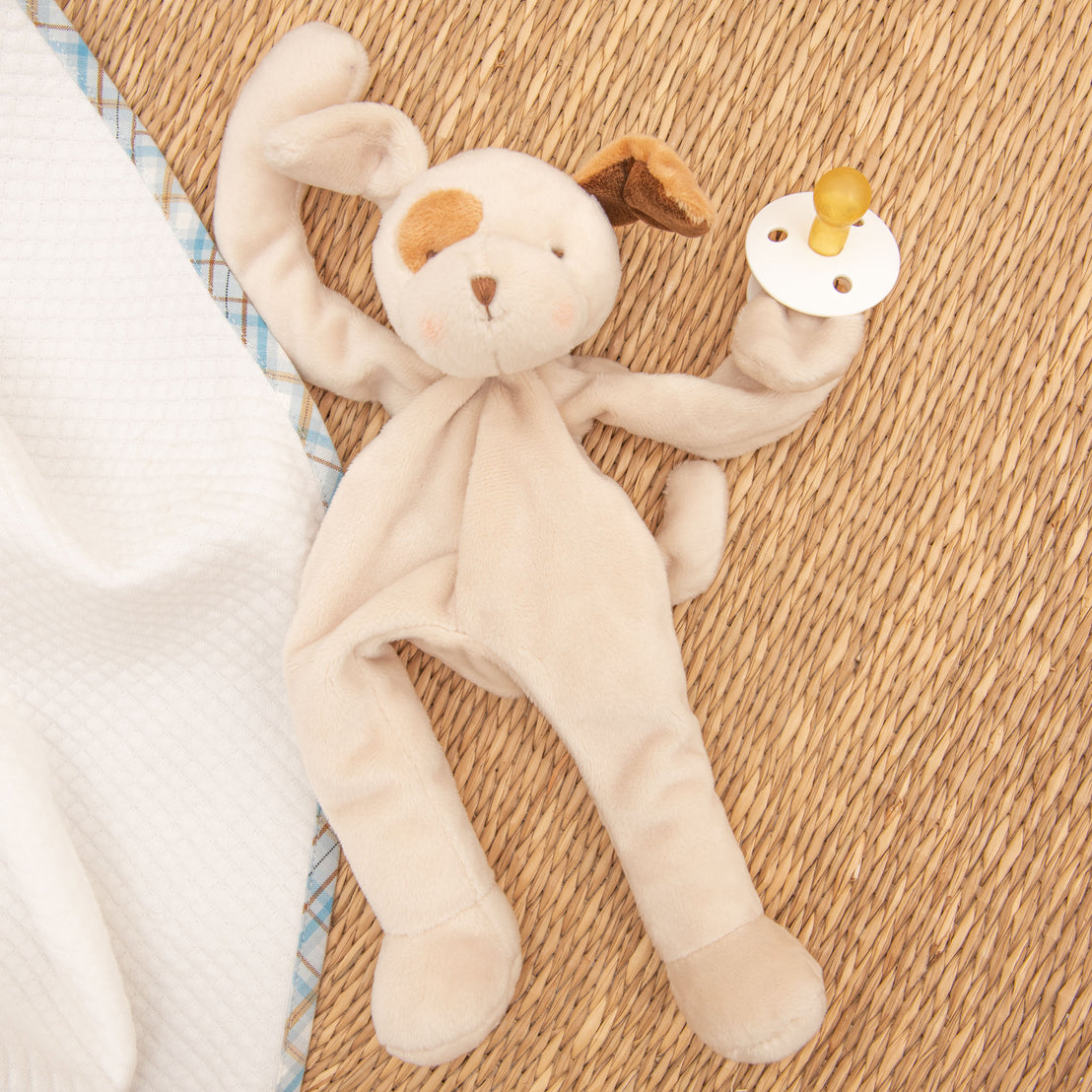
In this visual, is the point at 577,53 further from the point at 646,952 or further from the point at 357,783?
the point at 646,952

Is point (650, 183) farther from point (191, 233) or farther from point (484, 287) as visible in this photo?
point (191, 233)

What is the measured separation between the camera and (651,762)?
26.9 inches

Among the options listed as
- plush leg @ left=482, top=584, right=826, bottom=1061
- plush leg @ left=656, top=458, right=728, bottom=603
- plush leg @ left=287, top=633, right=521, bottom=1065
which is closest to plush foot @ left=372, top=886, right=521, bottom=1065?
plush leg @ left=287, top=633, right=521, bottom=1065

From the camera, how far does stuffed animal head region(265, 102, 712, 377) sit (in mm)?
574

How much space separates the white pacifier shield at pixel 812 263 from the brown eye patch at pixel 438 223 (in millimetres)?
241

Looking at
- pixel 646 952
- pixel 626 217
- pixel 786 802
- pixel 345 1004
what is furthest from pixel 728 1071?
pixel 626 217

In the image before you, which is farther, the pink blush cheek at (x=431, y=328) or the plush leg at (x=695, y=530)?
the plush leg at (x=695, y=530)

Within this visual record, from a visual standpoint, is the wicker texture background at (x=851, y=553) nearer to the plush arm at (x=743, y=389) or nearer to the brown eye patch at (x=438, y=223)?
the plush arm at (x=743, y=389)

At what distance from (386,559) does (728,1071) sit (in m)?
0.51

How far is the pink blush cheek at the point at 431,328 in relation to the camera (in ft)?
1.91

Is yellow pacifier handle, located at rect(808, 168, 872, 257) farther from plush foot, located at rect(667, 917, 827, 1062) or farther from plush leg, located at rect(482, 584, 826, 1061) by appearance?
plush foot, located at rect(667, 917, 827, 1062)

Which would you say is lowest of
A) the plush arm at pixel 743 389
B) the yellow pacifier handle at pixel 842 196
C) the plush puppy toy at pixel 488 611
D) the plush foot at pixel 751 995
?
the plush foot at pixel 751 995

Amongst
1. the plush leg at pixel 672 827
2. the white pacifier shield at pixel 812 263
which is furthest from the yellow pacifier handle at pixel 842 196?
the plush leg at pixel 672 827

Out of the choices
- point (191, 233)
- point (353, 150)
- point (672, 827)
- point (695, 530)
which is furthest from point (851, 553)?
point (191, 233)
